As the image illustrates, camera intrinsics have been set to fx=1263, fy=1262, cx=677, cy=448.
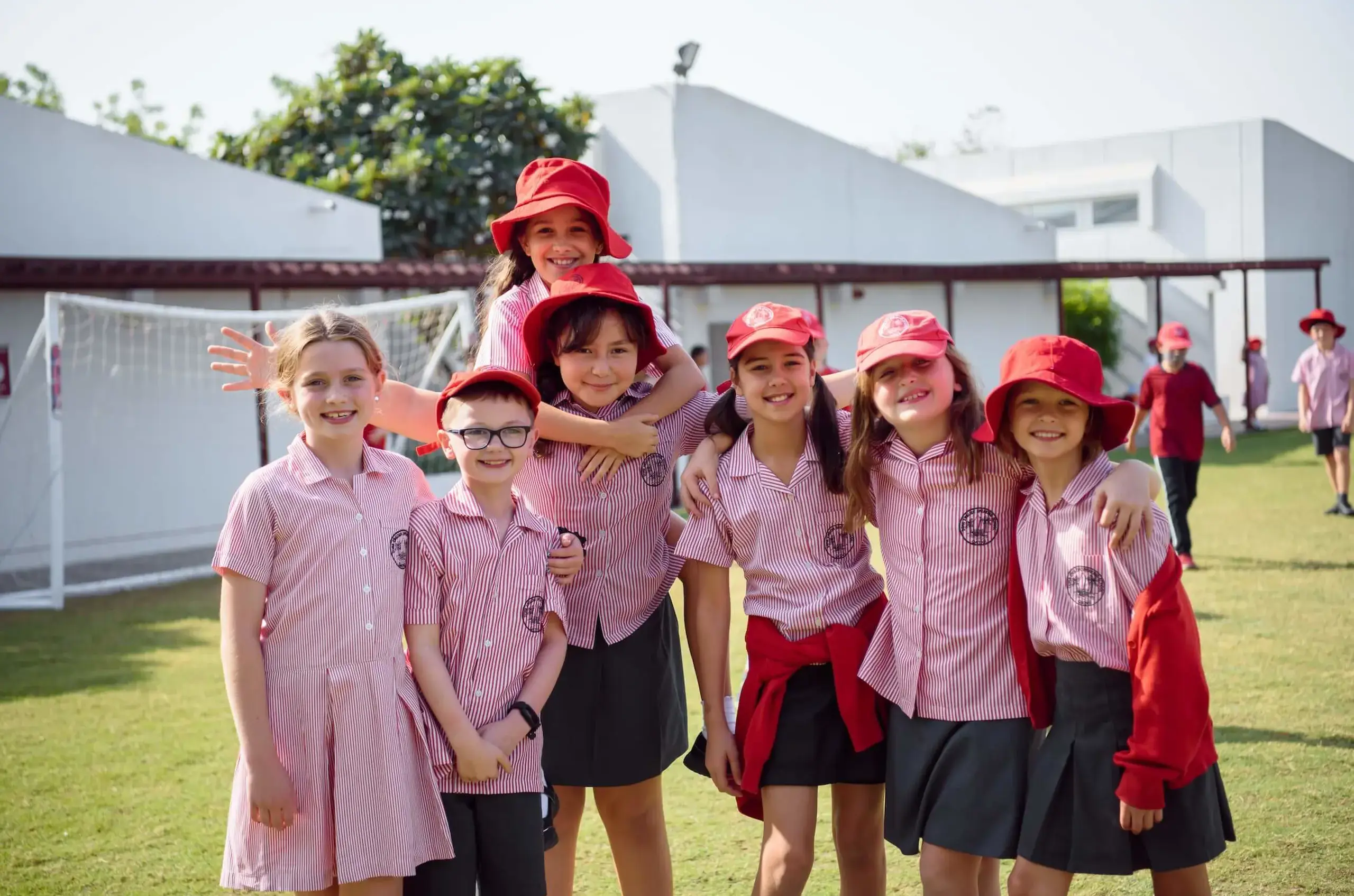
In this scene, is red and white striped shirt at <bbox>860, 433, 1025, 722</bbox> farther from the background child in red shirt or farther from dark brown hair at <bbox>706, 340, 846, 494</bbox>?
the background child in red shirt

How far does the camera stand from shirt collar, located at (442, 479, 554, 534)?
2668 millimetres

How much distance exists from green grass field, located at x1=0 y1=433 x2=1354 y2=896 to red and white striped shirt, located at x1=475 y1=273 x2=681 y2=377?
1.71 m

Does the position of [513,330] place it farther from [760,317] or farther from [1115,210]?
[1115,210]

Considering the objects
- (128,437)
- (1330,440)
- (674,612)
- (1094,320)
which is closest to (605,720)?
(674,612)

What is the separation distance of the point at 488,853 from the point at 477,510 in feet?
2.33

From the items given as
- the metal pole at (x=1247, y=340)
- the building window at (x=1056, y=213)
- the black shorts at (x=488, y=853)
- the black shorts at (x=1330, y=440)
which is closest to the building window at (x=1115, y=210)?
the building window at (x=1056, y=213)

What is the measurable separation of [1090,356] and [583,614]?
4.29ft

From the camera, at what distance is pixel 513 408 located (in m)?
2.70

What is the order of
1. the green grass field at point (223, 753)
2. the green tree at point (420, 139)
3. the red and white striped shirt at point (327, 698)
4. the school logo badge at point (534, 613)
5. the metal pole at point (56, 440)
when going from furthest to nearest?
1. the green tree at point (420, 139)
2. the metal pole at point (56, 440)
3. the green grass field at point (223, 753)
4. the school logo badge at point (534, 613)
5. the red and white striped shirt at point (327, 698)

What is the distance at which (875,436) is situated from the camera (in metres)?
2.96

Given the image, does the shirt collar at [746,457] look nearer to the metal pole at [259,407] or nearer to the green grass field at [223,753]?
the green grass field at [223,753]

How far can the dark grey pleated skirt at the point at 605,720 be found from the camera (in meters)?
3.03

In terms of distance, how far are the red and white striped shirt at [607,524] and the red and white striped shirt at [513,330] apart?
5.7 inches

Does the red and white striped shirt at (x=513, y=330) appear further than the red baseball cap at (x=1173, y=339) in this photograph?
No
